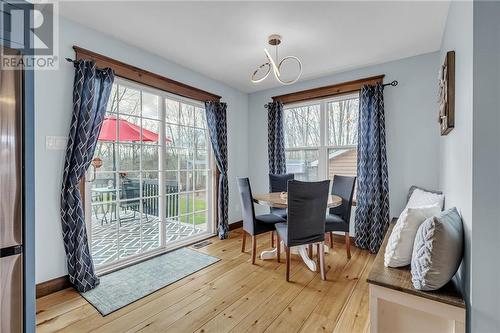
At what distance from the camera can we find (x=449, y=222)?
1.23 m

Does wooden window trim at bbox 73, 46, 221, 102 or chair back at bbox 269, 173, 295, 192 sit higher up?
wooden window trim at bbox 73, 46, 221, 102

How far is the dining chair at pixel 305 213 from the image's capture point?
7.29 ft

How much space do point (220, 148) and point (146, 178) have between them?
124 cm

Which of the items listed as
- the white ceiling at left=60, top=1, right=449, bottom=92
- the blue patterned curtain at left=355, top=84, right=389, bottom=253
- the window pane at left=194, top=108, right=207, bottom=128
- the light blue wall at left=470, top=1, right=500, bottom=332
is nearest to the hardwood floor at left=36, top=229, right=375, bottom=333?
the blue patterned curtain at left=355, top=84, right=389, bottom=253

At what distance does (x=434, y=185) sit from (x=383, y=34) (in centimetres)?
184

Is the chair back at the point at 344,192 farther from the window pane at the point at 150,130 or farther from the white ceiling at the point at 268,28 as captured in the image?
the window pane at the point at 150,130

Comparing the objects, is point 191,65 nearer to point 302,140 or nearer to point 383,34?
point 302,140

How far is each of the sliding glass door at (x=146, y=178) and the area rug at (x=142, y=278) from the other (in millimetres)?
221

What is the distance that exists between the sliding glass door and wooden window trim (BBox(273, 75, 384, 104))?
1457 mm

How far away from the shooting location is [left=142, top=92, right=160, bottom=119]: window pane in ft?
9.54

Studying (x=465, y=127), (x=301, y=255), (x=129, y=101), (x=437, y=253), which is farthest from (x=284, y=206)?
(x=129, y=101)

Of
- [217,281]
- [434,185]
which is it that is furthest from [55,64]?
[434,185]

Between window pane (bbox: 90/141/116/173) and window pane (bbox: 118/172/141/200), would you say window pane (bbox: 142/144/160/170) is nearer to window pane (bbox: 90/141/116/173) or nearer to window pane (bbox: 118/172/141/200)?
window pane (bbox: 118/172/141/200)

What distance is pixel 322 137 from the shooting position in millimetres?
3693
